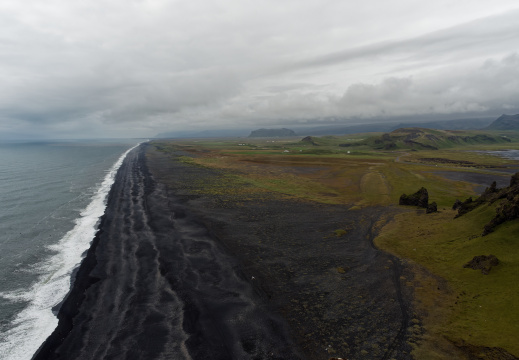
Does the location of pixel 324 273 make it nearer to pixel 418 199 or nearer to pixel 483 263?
pixel 483 263

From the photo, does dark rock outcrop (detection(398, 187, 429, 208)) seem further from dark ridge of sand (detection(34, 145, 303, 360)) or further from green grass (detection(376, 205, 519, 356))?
dark ridge of sand (detection(34, 145, 303, 360))

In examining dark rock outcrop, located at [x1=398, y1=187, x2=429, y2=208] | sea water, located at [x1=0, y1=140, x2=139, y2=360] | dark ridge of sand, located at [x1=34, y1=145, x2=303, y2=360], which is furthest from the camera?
dark rock outcrop, located at [x1=398, y1=187, x2=429, y2=208]

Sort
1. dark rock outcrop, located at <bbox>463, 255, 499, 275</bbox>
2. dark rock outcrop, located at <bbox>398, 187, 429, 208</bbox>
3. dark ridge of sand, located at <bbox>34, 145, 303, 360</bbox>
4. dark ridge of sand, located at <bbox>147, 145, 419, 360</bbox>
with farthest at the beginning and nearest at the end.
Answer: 1. dark rock outcrop, located at <bbox>398, 187, 429, 208</bbox>
2. dark rock outcrop, located at <bbox>463, 255, 499, 275</bbox>
3. dark ridge of sand, located at <bbox>147, 145, 419, 360</bbox>
4. dark ridge of sand, located at <bbox>34, 145, 303, 360</bbox>

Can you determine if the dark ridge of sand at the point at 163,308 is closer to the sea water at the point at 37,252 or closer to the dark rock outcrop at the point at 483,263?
the sea water at the point at 37,252

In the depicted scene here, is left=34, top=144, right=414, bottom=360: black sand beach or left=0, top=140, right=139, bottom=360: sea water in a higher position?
left=0, top=140, right=139, bottom=360: sea water

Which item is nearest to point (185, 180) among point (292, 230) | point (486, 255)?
point (292, 230)

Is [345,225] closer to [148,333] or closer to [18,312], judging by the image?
[148,333]

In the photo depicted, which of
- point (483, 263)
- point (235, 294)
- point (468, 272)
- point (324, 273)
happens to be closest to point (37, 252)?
point (235, 294)

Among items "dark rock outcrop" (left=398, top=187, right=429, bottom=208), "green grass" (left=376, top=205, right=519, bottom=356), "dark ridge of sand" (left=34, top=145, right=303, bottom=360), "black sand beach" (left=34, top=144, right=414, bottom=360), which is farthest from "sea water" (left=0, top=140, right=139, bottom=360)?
"dark rock outcrop" (left=398, top=187, right=429, bottom=208)
